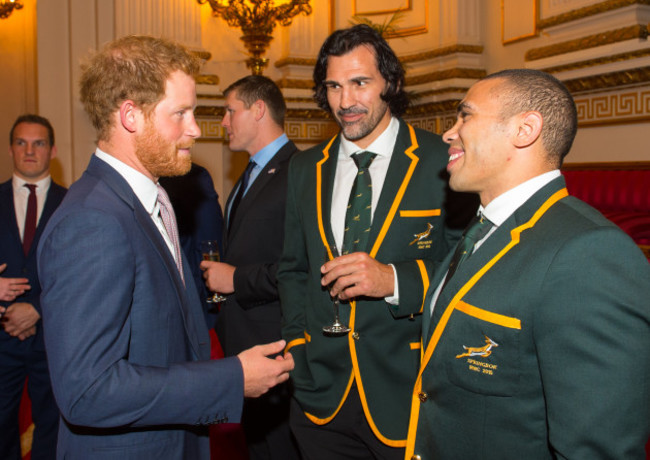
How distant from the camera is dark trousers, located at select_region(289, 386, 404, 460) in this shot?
1.98 m

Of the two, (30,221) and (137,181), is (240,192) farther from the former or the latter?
(137,181)

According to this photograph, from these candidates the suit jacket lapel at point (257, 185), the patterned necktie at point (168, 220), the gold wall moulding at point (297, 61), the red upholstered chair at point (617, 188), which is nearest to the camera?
the patterned necktie at point (168, 220)

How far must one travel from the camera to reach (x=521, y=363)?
1314 millimetres

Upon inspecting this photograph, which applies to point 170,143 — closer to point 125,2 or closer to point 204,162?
point 204,162

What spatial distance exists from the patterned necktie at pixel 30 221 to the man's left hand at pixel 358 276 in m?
2.24

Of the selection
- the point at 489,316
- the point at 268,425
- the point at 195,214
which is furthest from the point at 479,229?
the point at 195,214

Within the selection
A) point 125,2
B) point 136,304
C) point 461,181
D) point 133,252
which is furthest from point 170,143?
point 125,2

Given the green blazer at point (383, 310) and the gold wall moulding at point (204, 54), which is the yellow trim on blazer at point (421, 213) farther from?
the gold wall moulding at point (204, 54)

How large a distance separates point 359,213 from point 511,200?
68 cm

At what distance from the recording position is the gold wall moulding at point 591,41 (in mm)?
4680

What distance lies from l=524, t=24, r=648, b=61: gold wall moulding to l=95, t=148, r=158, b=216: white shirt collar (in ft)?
14.8

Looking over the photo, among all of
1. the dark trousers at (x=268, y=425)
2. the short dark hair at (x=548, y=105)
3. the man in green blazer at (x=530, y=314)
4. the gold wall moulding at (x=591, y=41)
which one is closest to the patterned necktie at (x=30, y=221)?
the dark trousers at (x=268, y=425)

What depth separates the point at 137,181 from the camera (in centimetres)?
155

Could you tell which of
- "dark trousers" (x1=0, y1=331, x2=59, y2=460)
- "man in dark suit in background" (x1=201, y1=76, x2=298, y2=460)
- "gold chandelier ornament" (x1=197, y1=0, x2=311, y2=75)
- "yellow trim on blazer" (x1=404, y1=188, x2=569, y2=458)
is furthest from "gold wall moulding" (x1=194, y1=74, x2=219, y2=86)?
"yellow trim on blazer" (x1=404, y1=188, x2=569, y2=458)
